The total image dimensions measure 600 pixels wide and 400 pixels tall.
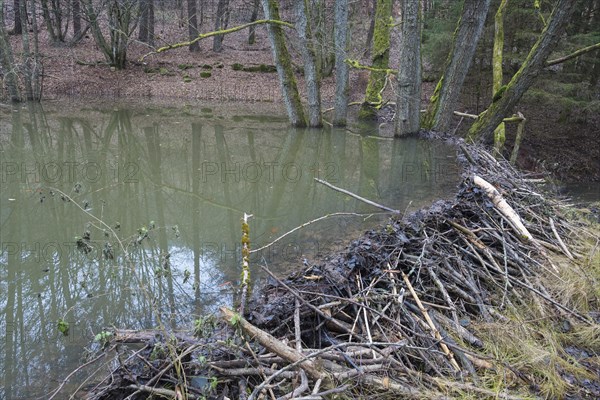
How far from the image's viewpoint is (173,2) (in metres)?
27.8

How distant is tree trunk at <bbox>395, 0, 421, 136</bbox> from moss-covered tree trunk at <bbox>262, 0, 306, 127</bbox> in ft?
9.49

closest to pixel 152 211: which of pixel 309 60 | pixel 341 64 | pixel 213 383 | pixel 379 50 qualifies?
pixel 213 383

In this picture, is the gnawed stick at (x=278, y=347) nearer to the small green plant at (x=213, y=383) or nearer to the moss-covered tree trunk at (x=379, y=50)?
the small green plant at (x=213, y=383)

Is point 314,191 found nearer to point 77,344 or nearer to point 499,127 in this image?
point 77,344

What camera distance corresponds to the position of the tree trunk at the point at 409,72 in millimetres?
10680

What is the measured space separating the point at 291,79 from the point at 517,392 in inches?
420

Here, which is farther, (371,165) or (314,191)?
(371,165)

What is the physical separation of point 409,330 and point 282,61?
10365 millimetres

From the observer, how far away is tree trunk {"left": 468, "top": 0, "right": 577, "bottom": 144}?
Result: 803cm

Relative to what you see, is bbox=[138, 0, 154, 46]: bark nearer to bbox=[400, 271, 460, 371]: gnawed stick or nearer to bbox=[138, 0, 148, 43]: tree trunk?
bbox=[138, 0, 148, 43]: tree trunk

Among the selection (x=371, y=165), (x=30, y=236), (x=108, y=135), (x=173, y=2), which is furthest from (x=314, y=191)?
(x=173, y=2)

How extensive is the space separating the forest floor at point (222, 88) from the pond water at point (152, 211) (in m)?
5.77

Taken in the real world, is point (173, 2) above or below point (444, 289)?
above

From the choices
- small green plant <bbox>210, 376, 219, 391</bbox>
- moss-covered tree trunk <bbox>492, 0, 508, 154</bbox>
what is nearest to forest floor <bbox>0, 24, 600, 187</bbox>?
moss-covered tree trunk <bbox>492, 0, 508, 154</bbox>
